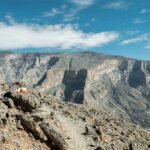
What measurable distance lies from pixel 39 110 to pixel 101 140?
557 cm

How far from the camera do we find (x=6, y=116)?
31656mm

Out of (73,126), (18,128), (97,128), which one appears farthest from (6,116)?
(97,128)

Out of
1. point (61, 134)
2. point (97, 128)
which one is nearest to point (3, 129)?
point (61, 134)

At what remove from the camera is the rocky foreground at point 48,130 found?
30531mm

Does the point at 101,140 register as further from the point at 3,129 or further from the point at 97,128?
the point at 3,129

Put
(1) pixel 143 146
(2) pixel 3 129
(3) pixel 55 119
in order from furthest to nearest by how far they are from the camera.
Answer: (1) pixel 143 146 → (3) pixel 55 119 → (2) pixel 3 129

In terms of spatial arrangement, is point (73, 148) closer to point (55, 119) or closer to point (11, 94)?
point (55, 119)

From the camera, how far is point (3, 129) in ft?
99.9

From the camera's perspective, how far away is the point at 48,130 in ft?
102

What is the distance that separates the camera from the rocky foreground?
100 ft

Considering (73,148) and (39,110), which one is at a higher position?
(39,110)

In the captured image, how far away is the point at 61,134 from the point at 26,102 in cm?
454

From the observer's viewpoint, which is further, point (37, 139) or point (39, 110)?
point (39, 110)

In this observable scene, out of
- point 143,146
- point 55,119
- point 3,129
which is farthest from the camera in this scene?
point 143,146
